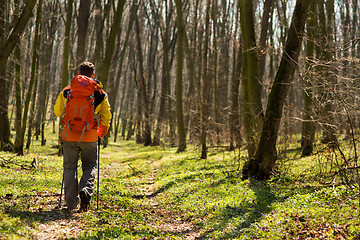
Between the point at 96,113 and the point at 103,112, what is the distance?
5.5 inches

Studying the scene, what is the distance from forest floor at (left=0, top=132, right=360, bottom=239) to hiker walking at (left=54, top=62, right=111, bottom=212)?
1.43ft

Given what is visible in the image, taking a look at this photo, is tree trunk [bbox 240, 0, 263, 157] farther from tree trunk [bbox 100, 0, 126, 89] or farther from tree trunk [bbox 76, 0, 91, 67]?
tree trunk [bbox 76, 0, 91, 67]

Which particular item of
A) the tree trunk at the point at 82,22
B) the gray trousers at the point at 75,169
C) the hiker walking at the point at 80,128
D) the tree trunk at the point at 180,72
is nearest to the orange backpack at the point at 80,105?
the hiker walking at the point at 80,128

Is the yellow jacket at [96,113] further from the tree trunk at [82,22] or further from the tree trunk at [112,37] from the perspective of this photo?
the tree trunk at [82,22]

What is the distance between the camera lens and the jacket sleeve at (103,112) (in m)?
6.09

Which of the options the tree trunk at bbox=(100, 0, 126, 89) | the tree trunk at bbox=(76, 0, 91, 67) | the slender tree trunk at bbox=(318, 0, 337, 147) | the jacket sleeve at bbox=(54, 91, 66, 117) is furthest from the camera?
the tree trunk at bbox=(100, 0, 126, 89)

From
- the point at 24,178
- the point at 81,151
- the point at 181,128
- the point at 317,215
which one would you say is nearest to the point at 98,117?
the point at 81,151

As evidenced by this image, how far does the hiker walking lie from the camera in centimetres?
566

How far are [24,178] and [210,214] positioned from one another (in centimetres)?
518

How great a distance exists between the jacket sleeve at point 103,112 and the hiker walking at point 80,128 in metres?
0.02

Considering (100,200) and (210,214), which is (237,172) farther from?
(100,200)

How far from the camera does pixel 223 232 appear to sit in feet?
17.8

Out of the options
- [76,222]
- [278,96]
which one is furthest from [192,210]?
[278,96]

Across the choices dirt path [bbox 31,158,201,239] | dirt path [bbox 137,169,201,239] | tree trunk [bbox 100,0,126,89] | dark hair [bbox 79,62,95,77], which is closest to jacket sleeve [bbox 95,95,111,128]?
dark hair [bbox 79,62,95,77]
